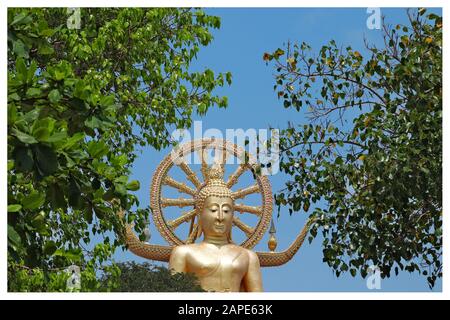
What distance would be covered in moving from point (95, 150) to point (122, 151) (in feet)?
25.2

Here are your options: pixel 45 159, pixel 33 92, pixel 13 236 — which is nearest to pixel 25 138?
pixel 45 159

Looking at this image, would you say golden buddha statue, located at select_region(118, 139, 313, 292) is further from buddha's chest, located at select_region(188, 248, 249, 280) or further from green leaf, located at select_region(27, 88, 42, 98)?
green leaf, located at select_region(27, 88, 42, 98)

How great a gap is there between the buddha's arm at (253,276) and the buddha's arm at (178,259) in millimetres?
1082

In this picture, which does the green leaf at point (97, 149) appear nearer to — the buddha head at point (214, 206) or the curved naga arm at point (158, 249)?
the curved naga arm at point (158, 249)

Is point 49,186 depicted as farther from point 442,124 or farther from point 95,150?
point 442,124

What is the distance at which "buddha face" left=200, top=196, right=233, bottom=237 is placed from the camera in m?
18.5

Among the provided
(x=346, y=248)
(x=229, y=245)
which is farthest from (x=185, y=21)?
(x=346, y=248)

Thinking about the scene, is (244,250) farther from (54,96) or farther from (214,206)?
(54,96)

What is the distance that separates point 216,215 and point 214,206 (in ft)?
0.47

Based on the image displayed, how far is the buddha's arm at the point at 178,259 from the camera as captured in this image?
60.0ft

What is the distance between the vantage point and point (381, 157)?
1534cm

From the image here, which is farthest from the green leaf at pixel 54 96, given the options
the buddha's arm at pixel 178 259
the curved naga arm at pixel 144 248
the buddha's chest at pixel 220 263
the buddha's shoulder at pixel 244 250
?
the buddha's shoulder at pixel 244 250

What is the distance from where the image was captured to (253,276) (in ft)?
61.9
